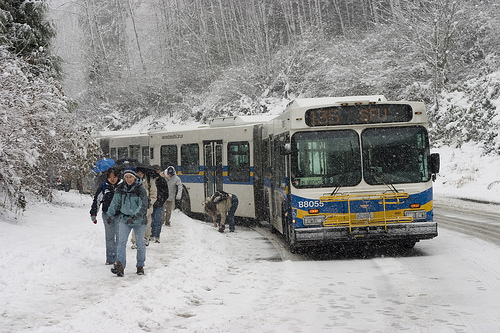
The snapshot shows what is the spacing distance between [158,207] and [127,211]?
421cm

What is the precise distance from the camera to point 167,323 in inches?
288

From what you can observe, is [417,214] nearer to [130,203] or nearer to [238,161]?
[130,203]

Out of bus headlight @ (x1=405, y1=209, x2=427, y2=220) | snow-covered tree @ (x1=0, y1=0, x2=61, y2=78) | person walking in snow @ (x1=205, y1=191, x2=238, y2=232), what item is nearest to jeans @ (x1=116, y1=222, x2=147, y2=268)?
bus headlight @ (x1=405, y1=209, x2=427, y2=220)

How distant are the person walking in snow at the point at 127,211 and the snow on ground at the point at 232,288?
0.26m

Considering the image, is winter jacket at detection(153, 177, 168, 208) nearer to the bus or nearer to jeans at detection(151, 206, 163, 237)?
jeans at detection(151, 206, 163, 237)

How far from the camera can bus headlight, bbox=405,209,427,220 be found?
1194 cm

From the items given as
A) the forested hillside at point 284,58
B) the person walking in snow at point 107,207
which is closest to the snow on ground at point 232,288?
the person walking in snow at point 107,207

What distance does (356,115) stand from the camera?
39.9 ft

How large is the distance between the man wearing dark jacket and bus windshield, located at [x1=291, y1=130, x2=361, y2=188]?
117 inches

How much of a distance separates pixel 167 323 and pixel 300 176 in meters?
5.34

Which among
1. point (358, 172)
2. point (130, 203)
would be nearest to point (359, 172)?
point (358, 172)

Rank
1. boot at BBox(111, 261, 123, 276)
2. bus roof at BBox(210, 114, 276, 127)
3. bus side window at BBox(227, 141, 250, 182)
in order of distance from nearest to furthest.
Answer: boot at BBox(111, 261, 123, 276) < bus side window at BBox(227, 141, 250, 182) < bus roof at BBox(210, 114, 276, 127)

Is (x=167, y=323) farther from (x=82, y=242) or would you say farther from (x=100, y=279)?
(x=82, y=242)

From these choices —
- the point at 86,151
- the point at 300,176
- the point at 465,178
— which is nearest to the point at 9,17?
the point at 86,151
